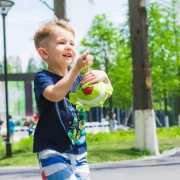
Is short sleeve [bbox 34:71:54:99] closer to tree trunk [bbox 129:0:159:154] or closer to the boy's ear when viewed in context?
the boy's ear

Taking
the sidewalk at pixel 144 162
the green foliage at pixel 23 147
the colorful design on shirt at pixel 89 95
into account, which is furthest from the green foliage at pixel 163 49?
the colorful design on shirt at pixel 89 95

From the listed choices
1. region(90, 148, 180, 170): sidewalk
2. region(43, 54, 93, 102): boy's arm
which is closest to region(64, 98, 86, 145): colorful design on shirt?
region(43, 54, 93, 102): boy's arm

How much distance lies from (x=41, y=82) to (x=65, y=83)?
271mm

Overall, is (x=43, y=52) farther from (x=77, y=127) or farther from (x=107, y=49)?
(x=107, y=49)

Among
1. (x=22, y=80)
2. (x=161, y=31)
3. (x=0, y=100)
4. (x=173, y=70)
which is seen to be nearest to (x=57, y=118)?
(x=161, y=31)

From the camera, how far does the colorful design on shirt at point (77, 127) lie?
3.40 m

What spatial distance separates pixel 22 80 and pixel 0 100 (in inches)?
604

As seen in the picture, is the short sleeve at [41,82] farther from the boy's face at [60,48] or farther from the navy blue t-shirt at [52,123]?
the boy's face at [60,48]

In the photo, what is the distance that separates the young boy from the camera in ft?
10.9

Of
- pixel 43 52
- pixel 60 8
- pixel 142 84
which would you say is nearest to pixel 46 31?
pixel 43 52

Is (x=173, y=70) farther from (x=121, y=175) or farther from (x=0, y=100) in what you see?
(x=121, y=175)

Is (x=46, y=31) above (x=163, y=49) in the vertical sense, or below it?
below

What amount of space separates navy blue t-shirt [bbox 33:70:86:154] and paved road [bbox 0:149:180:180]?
5763 mm

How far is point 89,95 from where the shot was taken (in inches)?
140
